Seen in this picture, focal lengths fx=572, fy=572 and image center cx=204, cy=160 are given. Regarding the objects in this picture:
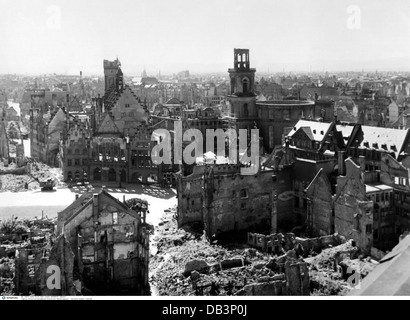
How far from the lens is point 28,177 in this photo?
53.2m

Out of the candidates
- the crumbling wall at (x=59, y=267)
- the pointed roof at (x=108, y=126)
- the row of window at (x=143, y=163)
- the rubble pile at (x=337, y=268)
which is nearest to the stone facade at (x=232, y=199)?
the rubble pile at (x=337, y=268)

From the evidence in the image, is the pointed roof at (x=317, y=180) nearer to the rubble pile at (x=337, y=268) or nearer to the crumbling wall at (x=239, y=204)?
the crumbling wall at (x=239, y=204)

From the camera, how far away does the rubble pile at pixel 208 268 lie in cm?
2484

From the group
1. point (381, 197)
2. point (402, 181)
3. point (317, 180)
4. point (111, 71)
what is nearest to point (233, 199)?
point (317, 180)

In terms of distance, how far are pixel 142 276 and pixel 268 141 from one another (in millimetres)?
31224

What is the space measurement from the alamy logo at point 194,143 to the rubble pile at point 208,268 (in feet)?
45.1

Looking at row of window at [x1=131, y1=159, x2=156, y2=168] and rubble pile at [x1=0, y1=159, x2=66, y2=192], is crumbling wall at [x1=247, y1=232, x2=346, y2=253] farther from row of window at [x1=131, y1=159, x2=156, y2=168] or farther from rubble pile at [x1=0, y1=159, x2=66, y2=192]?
rubble pile at [x1=0, y1=159, x2=66, y2=192]

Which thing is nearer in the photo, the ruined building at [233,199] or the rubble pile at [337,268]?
the rubble pile at [337,268]

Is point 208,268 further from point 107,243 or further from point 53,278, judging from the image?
point 53,278
